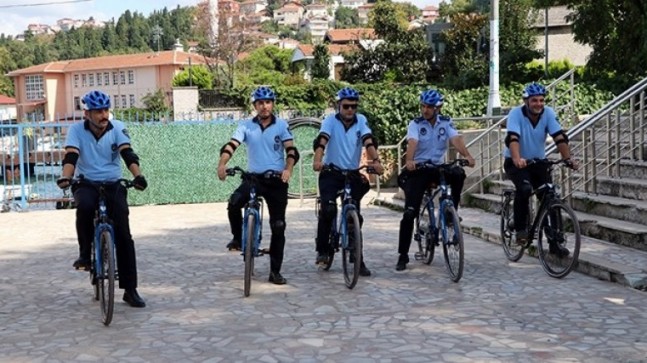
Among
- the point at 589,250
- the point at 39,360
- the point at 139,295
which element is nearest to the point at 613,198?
the point at 589,250

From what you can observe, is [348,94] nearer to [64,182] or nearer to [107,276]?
[64,182]

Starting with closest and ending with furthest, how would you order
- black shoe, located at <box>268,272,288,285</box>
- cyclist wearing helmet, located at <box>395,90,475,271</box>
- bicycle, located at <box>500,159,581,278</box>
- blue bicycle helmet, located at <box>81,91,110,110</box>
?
blue bicycle helmet, located at <box>81,91,110,110</box> < bicycle, located at <box>500,159,581,278</box> < black shoe, located at <box>268,272,288,285</box> < cyclist wearing helmet, located at <box>395,90,475,271</box>

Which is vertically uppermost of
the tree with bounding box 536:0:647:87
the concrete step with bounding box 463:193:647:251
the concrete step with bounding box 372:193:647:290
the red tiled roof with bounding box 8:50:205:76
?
the red tiled roof with bounding box 8:50:205:76

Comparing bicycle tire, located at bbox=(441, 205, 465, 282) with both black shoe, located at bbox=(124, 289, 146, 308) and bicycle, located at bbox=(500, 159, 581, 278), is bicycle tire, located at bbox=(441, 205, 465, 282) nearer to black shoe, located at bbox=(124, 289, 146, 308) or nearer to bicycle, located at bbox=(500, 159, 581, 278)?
bicycle, located at bbox=(500, 159, 581, 278)

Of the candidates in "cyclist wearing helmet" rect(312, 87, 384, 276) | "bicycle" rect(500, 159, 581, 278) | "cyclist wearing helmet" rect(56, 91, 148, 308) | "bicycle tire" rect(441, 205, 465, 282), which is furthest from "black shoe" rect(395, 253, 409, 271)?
"cyclist wearing helmet" rect(56, 91, 148, 308)

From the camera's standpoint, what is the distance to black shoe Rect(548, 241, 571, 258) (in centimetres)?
829

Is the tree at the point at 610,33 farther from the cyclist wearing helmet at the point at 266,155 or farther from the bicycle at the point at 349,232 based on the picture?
the cyclist wearing helmet at the point at 266,155

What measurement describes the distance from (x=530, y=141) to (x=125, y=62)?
88447mm

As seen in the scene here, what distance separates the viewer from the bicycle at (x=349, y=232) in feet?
25.7

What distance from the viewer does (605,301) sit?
7.20m

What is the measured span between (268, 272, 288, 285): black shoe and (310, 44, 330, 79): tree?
5208 centimetres

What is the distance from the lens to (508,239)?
9.33m

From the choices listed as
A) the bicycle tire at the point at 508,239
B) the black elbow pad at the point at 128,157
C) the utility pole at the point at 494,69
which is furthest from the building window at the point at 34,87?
the black elbow pad at the point at 128,157

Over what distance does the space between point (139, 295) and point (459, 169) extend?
10.8 ft
